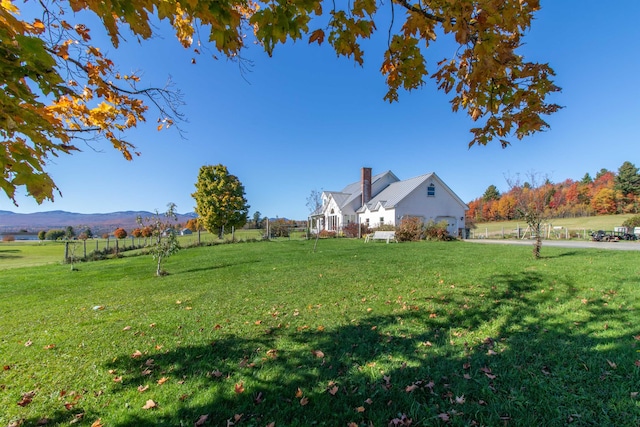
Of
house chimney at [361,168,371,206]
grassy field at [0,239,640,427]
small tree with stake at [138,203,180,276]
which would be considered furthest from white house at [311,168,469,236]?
grassy field at [0,239,640,427]

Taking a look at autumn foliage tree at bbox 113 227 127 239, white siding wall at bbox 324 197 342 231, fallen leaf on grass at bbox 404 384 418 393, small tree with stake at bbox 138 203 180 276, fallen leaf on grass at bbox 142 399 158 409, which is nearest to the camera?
fallen leaf on grass at bbox 142 399 158 409

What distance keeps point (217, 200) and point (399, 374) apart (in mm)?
36356

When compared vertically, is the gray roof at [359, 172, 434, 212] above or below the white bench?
above

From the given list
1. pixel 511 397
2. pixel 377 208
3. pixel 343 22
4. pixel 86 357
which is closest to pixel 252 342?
pixel 86 357

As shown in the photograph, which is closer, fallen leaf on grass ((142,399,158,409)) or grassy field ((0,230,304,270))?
fallen leaf on grass ((142,399,158,409))

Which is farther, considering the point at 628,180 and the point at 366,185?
the point at 628,180

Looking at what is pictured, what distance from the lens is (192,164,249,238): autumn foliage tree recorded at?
36.6 metres

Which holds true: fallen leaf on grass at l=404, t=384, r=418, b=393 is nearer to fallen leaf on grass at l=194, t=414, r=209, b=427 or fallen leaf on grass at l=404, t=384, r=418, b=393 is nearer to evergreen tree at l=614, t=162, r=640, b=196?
fallen leaf on grass at l=194, t=414, r=209, b=427

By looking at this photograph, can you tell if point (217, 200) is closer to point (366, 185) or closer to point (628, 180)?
point (366, 185)

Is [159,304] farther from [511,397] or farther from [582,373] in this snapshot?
[582,373]

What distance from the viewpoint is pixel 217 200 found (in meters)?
36.6

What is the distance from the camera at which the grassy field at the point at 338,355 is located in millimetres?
2715

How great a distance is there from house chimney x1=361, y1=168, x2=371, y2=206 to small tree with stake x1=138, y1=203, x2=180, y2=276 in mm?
25646

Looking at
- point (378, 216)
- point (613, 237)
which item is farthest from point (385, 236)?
point (613, 237)
